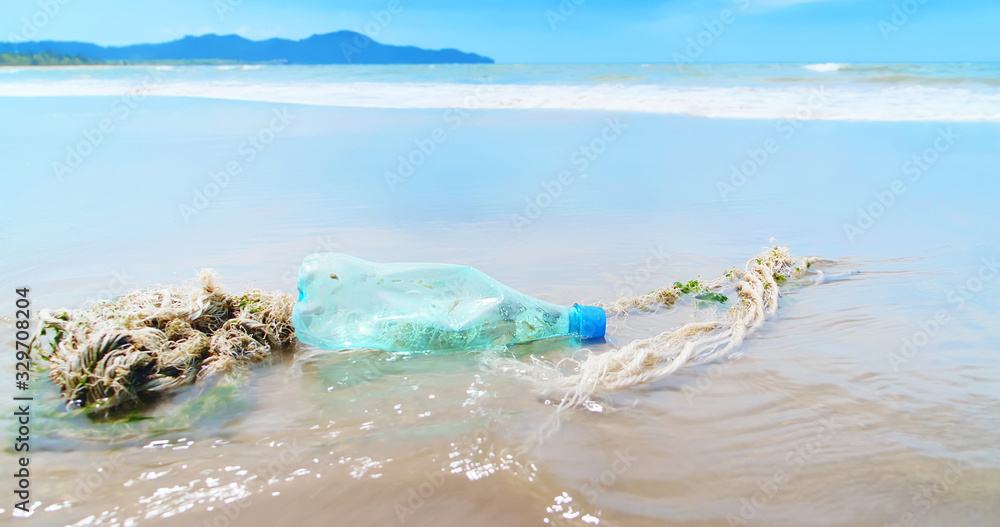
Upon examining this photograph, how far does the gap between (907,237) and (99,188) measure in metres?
6.96

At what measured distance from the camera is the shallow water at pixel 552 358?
185 cm

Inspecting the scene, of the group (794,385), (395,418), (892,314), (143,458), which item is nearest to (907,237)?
(892,314)

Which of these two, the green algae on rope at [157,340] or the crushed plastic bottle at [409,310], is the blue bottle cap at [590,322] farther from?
the green algae on rope at [157,340]

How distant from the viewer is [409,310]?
2824mm

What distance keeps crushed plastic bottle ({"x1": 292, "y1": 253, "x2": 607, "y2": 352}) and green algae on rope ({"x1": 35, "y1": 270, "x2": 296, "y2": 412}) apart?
0.22 metres

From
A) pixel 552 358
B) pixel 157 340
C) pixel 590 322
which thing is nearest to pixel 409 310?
pixel 552 358

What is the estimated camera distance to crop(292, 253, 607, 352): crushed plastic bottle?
273 centimetres

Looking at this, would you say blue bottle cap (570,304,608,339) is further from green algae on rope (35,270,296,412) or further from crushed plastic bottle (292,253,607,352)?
green algae on rope (35,270,296,412)

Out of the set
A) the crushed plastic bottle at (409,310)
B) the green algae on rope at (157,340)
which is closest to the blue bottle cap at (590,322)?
the crushed plastic bottle at (409,310)

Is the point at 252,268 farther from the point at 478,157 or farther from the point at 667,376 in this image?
the point at 478,157

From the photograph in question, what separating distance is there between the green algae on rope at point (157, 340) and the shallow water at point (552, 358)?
0.12 meters

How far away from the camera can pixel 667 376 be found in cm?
258

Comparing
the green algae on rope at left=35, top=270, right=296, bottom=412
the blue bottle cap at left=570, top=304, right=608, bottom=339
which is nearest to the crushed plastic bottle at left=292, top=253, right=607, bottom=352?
the blue bottle cap at left=570, top=304, right=608, bottom=339

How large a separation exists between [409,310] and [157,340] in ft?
3.32
